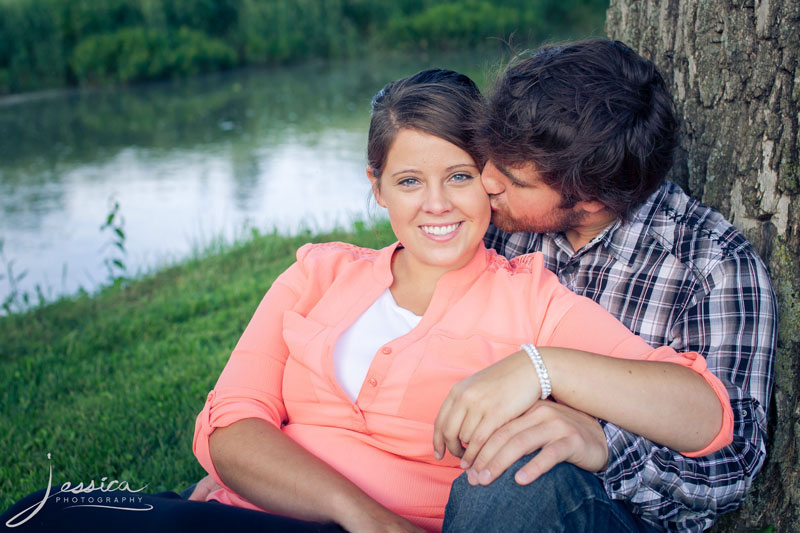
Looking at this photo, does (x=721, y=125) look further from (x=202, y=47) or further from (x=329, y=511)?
(x=202, y=47)

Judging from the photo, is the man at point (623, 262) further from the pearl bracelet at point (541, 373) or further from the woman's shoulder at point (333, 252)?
the woman's shoulder at point (333, 252)

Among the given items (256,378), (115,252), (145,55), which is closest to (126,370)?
(256,378)

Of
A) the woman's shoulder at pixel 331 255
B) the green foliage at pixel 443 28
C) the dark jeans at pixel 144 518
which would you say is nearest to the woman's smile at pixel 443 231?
the woman's shoulder at pixel 331 255

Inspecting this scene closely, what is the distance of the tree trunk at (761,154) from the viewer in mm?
1868

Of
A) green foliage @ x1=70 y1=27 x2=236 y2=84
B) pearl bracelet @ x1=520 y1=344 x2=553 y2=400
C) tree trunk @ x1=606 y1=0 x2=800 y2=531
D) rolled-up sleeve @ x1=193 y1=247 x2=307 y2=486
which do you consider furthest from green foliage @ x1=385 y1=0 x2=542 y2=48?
pearl bracelet @ x1=520 y1=344 x2=553 y2=400

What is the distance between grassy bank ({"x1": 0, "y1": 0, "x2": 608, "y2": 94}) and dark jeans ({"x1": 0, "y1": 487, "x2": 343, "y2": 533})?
36.7ft

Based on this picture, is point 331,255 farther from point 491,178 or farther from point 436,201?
point 491,178

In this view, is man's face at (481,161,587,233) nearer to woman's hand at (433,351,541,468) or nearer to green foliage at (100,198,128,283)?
woman's hand at (433,351,541,468)

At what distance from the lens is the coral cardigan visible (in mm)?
1729

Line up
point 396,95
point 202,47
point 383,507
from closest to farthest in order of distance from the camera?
1. point 383,507
2. point 396,95
3. point 202,47

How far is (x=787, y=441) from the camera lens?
189cm

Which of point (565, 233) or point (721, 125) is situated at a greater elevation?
point (721, 125)

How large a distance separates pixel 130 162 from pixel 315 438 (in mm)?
8194

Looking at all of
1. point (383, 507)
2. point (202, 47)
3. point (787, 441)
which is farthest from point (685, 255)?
point (202, 47)
